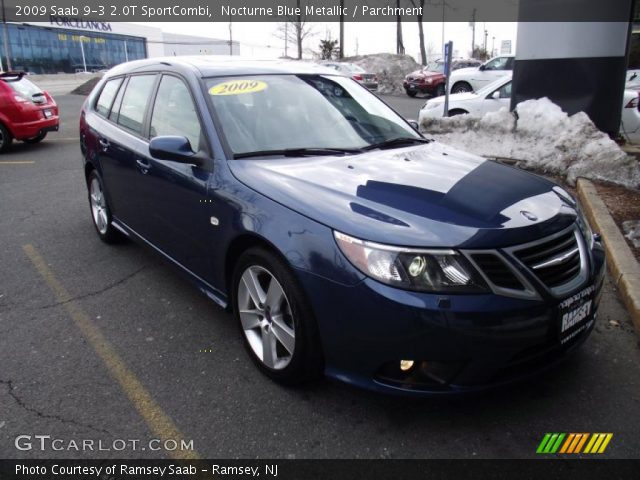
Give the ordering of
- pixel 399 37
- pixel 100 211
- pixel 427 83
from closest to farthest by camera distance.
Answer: pixel 100 211 → pixel 427 83 → pixel 399 37

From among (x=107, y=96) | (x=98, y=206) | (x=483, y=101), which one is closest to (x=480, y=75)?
(x=483, y=101)

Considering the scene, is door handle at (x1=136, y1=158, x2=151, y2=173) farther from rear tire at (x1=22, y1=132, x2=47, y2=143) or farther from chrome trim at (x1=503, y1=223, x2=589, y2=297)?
rear tire at (x1=22, y1=132, x2=47, y2=143)

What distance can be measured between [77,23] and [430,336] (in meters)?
80.2

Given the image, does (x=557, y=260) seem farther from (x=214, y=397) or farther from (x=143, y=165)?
(x=143, y=165)

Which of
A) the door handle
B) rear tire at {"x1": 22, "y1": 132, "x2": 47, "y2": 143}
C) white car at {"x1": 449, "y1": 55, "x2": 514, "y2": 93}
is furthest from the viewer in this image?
white car at {"x1": 449, "y1": 55, "x2": 514, "y2": 93}

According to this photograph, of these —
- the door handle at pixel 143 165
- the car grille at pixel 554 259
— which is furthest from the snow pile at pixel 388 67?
the car grille at pixel 554 259

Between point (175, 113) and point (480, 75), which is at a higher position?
point (175, 113)

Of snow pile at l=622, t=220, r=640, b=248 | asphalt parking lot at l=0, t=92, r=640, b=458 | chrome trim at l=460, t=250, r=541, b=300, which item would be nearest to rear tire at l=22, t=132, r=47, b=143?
asphalt parking lot at l=0, t=92, r=640, b=458

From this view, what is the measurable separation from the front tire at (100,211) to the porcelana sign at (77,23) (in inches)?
2890

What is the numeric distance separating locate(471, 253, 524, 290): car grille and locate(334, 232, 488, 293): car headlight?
5 centimetres

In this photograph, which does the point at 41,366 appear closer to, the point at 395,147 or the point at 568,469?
the point at 395,147

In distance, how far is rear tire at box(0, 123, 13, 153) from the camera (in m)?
10.6

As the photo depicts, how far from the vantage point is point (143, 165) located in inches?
153

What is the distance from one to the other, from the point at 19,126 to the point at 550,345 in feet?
36.2
